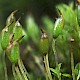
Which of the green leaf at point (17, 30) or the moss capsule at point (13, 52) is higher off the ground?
the green leaf at point (17, 30)

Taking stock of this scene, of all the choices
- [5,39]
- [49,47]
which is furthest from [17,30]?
[49,47]

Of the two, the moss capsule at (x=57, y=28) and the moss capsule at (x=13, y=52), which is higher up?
the moss capsule at (x=57, y=28)

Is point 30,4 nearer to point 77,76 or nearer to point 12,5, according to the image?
point 12,5

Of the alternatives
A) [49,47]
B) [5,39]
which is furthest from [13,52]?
[49,47]

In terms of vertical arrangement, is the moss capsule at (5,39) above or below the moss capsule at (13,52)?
above

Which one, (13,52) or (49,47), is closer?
(13,52)

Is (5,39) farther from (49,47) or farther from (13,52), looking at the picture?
(49,47)

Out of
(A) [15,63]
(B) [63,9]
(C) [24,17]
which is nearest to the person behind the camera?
(A) [15,63]

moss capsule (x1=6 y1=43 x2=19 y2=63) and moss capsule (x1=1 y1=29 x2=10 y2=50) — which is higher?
moss capsule (x1=1 y1=29 x2=10 y2=50)

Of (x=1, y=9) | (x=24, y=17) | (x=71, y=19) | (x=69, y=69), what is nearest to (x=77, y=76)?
(x=69, y=69)

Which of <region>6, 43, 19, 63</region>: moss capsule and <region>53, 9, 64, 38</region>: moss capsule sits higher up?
<region>53, 9, 64, 38</region>: moss capsule

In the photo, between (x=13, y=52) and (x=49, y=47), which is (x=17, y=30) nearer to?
(x=13, y=52)
